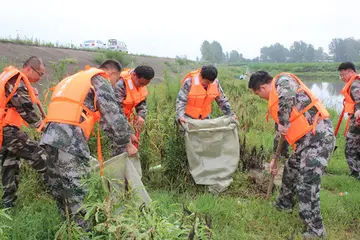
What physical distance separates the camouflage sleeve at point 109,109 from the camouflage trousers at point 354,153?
3832mm

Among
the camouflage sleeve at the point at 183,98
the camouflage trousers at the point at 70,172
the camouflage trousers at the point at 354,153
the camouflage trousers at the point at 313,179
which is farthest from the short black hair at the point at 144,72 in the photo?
the camouflage trousers at the point at 354,153

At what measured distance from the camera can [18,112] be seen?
321 cm

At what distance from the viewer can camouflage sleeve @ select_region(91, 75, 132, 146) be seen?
250 centimetres

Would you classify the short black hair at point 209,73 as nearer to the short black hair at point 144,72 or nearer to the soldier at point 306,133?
the short black hair at point 144,72

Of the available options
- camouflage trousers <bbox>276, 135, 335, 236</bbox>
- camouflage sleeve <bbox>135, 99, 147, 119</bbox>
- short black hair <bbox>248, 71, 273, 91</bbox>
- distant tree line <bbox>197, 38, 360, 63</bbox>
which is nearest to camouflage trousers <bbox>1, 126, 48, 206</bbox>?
camouflage sleeve <bbox>135, 99, 147, 119</bbox>

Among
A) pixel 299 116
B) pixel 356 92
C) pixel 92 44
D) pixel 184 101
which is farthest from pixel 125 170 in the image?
pixel 92 44

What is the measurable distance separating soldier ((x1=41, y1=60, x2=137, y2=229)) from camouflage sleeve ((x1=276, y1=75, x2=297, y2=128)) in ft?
4.64

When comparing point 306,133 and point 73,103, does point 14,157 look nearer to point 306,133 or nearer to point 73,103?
point 73,103

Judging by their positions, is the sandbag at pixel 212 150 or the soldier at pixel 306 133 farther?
the sandbag at pixel 212 150

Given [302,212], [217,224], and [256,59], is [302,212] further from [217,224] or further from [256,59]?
[256,59]

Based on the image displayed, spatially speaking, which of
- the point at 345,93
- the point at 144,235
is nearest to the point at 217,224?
the point at 144,235

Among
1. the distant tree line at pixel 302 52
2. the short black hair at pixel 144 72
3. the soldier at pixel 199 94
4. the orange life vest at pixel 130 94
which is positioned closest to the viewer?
the short black hair at pixel 144 72

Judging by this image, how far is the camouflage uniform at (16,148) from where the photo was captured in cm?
317

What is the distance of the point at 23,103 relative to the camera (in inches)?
125
